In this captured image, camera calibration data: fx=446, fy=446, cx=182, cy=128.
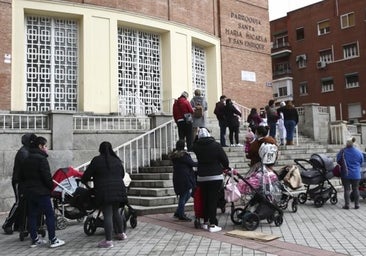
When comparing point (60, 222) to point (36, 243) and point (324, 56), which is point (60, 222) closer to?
point (36, 243)

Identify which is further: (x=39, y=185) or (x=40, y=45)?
(x=40, y=45)

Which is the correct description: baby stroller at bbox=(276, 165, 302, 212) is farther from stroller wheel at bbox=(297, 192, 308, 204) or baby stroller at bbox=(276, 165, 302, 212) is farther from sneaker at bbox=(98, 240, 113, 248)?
sneaker at bbox=(98, 240, 113, 248)

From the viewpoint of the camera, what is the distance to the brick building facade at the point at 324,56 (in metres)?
38.2

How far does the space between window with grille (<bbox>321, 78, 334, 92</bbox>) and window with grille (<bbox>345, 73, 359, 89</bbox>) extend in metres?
1.55

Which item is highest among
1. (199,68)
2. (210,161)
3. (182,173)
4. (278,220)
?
(199,68)

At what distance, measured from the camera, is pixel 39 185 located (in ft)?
22.6

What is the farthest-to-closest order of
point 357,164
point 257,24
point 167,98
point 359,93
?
point 359,93 → point 257,24 → point 167,98 → point 357,164

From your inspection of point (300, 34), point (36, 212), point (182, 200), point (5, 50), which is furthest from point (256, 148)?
point (300, 34)

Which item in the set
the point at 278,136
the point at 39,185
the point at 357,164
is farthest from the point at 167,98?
the point at 39,185

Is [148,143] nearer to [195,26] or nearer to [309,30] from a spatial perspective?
[195,26]

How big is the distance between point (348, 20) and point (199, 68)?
24.4 m

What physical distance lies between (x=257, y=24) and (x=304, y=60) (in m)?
21.6

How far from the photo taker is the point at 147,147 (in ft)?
41.0

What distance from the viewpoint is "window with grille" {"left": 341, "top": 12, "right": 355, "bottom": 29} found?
39062 mm
